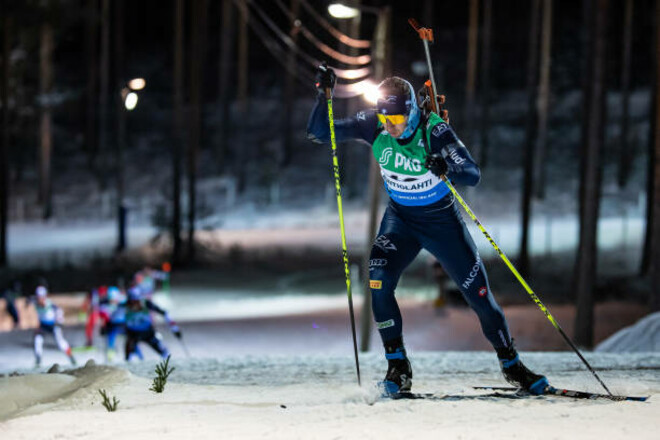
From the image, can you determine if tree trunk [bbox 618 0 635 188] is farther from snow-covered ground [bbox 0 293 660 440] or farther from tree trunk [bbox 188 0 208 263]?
snow-covered ground [bbox 0 293 660 440]

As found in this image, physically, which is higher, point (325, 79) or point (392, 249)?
point (325, 79)

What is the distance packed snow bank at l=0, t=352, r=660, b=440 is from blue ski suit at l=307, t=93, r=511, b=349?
571 mm

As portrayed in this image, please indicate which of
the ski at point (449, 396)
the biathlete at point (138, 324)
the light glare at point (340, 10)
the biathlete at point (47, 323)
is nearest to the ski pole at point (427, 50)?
the ski at point (449, 396)

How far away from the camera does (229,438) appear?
4762 mm

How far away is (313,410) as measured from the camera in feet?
17.7

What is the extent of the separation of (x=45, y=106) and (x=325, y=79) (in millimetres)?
37733

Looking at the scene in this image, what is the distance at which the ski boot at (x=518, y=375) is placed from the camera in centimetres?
599

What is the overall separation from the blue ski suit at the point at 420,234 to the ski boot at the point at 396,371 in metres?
0.07

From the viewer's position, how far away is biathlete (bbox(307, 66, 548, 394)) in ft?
19.9

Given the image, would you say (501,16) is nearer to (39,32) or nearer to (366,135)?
(39,32)

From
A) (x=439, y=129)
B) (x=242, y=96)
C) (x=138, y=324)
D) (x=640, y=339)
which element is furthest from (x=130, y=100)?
(x=242, y=96)

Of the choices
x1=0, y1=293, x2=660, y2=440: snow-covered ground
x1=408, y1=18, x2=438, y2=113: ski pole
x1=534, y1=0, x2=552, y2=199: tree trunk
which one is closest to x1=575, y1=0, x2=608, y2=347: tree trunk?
x1=0, y1=293, x2=660, y2=440: snow-covered ground

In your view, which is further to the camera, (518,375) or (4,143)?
(4,143)

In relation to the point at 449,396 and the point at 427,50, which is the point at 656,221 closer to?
the point at 427,50
